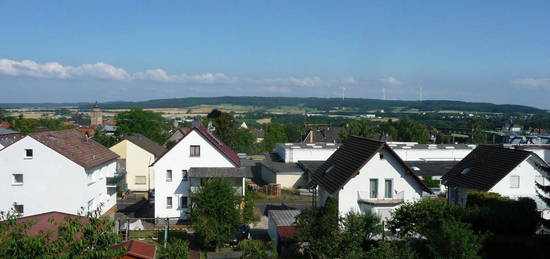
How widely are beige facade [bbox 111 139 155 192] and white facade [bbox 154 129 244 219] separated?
1731cm

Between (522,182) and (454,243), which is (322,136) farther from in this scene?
(454,243)

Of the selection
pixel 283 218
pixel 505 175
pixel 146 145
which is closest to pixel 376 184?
pixel 283 218

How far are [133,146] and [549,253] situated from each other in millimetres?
44651

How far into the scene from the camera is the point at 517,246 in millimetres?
23203

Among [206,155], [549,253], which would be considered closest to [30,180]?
[206,155]

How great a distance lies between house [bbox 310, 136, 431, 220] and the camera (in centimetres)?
2972

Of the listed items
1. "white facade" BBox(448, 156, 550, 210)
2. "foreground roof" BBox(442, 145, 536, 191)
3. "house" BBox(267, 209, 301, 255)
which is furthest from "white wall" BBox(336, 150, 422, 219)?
"white facade" BBox(448, 156, 550, 210)

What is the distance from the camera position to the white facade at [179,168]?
3944 cm

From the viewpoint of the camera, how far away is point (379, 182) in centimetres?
3020

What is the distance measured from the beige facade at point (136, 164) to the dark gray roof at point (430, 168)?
30464 mm

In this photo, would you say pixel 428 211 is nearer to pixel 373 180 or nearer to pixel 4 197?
pixel 373 180

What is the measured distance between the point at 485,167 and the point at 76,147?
3008cm

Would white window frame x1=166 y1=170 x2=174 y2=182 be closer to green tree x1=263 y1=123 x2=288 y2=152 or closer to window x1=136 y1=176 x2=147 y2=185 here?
window x1=136 y1=176 x2=147 y2=185

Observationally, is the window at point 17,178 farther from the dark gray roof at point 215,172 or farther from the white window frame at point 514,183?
the white window frame at point 514,183
